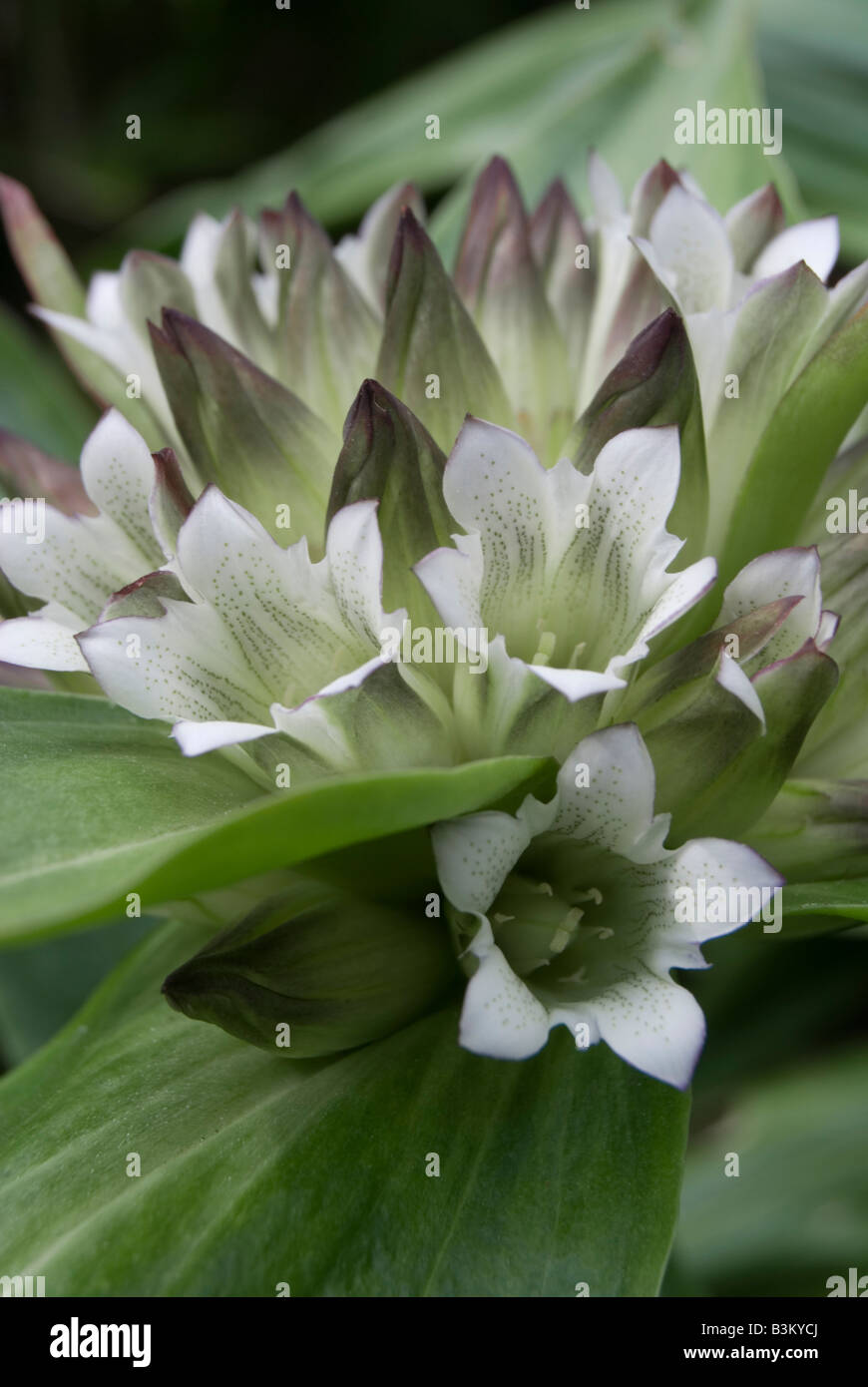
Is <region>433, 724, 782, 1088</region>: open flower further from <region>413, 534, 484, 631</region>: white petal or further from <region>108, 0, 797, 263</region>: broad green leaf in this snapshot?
<region>108, 0, 797, 263</region>: broad green leaf

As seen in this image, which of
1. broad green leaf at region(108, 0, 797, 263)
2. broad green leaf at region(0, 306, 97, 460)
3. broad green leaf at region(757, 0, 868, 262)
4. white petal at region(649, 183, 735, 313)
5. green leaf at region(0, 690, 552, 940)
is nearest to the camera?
green leaf at region(0, 690, 552, 940)

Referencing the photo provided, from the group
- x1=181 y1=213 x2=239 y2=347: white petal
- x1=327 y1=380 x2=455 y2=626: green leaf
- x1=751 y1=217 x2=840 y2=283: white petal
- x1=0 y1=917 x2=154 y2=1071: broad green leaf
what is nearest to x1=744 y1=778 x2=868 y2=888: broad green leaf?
x1=327 y1=380 x2=455 y2=626: green leaf

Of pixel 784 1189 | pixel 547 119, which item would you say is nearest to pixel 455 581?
pixel 547 119

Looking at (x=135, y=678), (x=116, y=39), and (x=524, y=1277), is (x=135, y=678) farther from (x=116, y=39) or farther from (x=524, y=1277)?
(x=116, y=39)

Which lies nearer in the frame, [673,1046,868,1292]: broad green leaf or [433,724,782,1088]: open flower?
[433,724,782,1088]: open flower

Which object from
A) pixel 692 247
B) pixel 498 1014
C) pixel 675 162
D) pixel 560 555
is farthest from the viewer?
pixel 675 162

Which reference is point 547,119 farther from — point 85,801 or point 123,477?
point 85,801

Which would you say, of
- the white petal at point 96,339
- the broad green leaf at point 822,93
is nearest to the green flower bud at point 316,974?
the white petal at point 96,339

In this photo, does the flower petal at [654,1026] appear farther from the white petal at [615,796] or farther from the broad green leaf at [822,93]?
the broad green leaf at [822,93]
